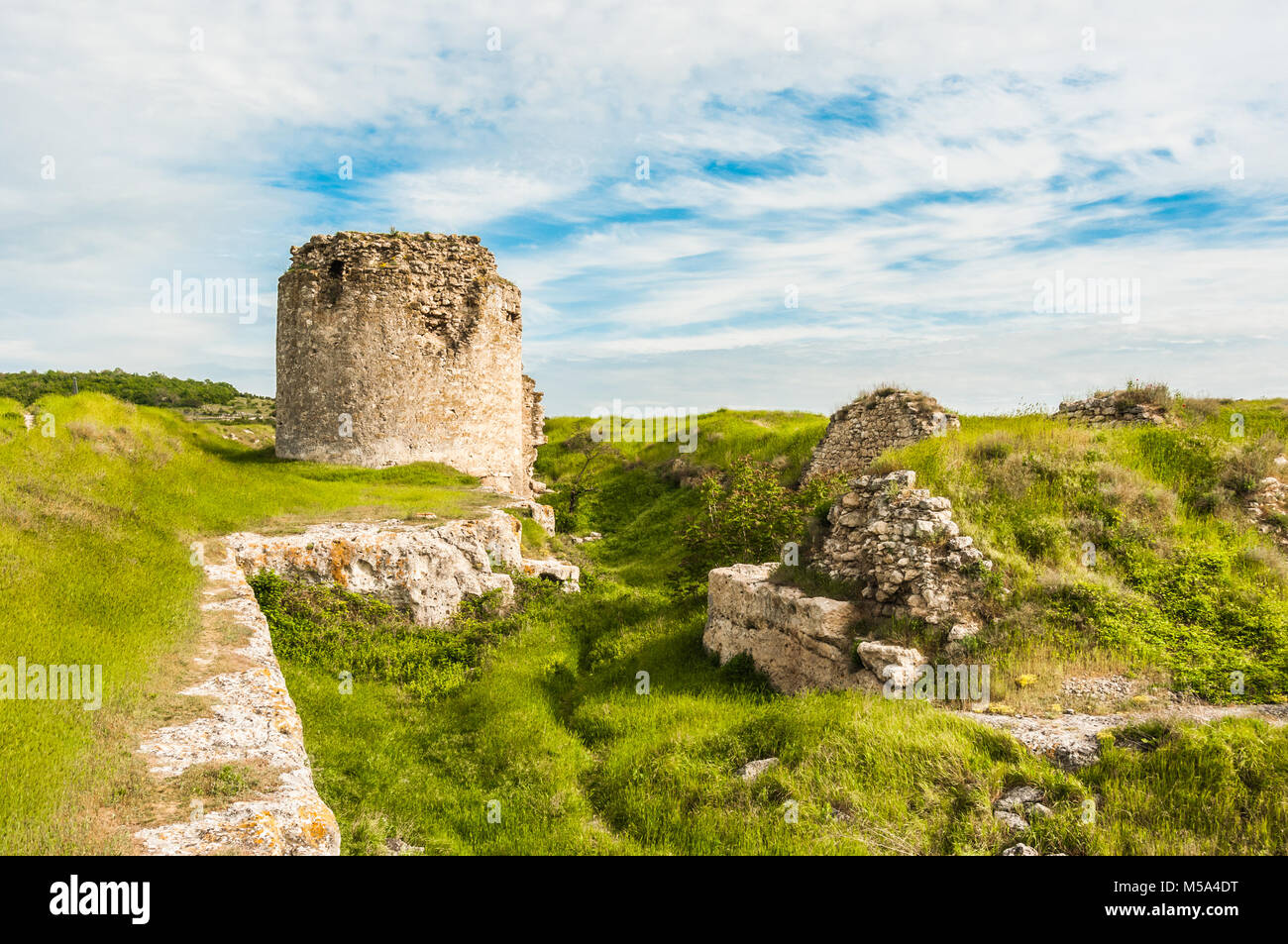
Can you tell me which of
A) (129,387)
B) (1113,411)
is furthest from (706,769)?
(129,387)

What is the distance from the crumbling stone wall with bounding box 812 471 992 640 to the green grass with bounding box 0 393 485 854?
7.29 metres

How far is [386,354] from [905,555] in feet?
43.6

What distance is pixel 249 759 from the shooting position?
16.6ft

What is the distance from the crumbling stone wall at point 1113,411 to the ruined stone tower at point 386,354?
12883 mm

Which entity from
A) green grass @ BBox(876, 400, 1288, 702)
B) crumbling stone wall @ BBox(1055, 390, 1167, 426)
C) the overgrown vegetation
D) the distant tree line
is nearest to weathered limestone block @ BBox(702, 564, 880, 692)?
green grass @ BBox(876, 400, 1288, 702)

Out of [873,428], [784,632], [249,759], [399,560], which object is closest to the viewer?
[249,759]

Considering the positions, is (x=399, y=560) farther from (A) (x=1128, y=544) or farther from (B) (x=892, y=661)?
(A) (x=1128, y=544)

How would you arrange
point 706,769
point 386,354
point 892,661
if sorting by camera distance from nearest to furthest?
point 706,769 < point 892,661 < point 386,354

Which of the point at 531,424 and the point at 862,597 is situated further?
the point at 531,424

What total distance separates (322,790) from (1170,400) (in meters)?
14.9

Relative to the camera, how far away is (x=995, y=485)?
10.2 metres

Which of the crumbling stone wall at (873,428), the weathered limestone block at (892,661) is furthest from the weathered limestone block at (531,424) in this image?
the weathered limestone block at (892,661)

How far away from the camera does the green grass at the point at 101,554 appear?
173 inches
